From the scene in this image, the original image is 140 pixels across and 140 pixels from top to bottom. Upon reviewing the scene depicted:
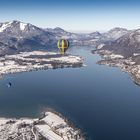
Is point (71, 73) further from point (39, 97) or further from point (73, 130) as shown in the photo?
point (73, 130)

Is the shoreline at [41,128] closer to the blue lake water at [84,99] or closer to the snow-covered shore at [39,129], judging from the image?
the snow-covered shore at [39,129]

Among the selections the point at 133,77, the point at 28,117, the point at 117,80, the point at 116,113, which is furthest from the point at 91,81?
the point at 28,117

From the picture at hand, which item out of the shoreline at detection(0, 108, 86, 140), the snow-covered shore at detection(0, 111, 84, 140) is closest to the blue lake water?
the shoreline at detection(0, 108, 86, 140)

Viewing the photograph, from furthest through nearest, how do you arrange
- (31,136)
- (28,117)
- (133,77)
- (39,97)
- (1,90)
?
(133,77) < (1,90) < (39,97) < (28,117) < (31,136)

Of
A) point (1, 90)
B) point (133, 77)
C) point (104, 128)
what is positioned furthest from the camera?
point (133, 77)

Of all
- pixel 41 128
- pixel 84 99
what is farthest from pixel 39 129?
pixel 84 99

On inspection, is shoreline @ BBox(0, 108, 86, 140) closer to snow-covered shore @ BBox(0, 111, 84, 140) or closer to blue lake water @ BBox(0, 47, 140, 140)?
snow-covered shore @ BBox(0, 111, 84, 140)
